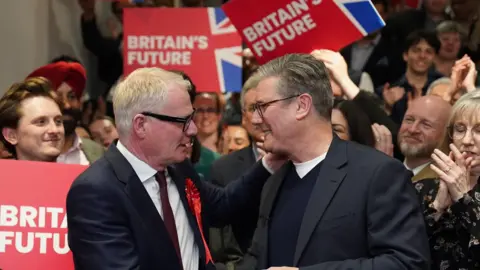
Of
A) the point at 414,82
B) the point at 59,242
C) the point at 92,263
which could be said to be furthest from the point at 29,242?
the point at 414,82

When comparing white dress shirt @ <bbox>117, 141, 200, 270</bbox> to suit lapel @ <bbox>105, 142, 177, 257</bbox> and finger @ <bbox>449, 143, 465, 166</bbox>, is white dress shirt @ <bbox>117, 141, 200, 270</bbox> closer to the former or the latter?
suit lapel @ <bbox>105, 142, 177, 257</bbox>

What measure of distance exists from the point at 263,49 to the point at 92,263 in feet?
6.56

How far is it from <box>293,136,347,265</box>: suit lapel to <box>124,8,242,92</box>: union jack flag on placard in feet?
11.3

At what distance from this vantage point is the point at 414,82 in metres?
7.71

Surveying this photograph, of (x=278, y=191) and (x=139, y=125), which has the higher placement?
(x=139, y=125)

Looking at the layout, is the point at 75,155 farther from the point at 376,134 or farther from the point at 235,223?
the point at 376,134

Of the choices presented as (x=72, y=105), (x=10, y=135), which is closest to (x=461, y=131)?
(x=10, y=135)

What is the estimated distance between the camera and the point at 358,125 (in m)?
5.02

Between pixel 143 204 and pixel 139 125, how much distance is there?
0.29m

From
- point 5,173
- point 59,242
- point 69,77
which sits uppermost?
point 69,77

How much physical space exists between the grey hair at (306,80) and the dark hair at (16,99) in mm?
1686

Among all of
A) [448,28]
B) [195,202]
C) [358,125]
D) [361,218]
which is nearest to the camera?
[361,218]

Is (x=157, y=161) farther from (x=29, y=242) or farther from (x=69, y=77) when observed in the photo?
(x=69, y=77)

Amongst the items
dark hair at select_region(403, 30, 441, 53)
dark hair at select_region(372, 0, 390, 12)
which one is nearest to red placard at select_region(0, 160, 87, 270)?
dark hair at select_region(403, 30, 441, 53)
